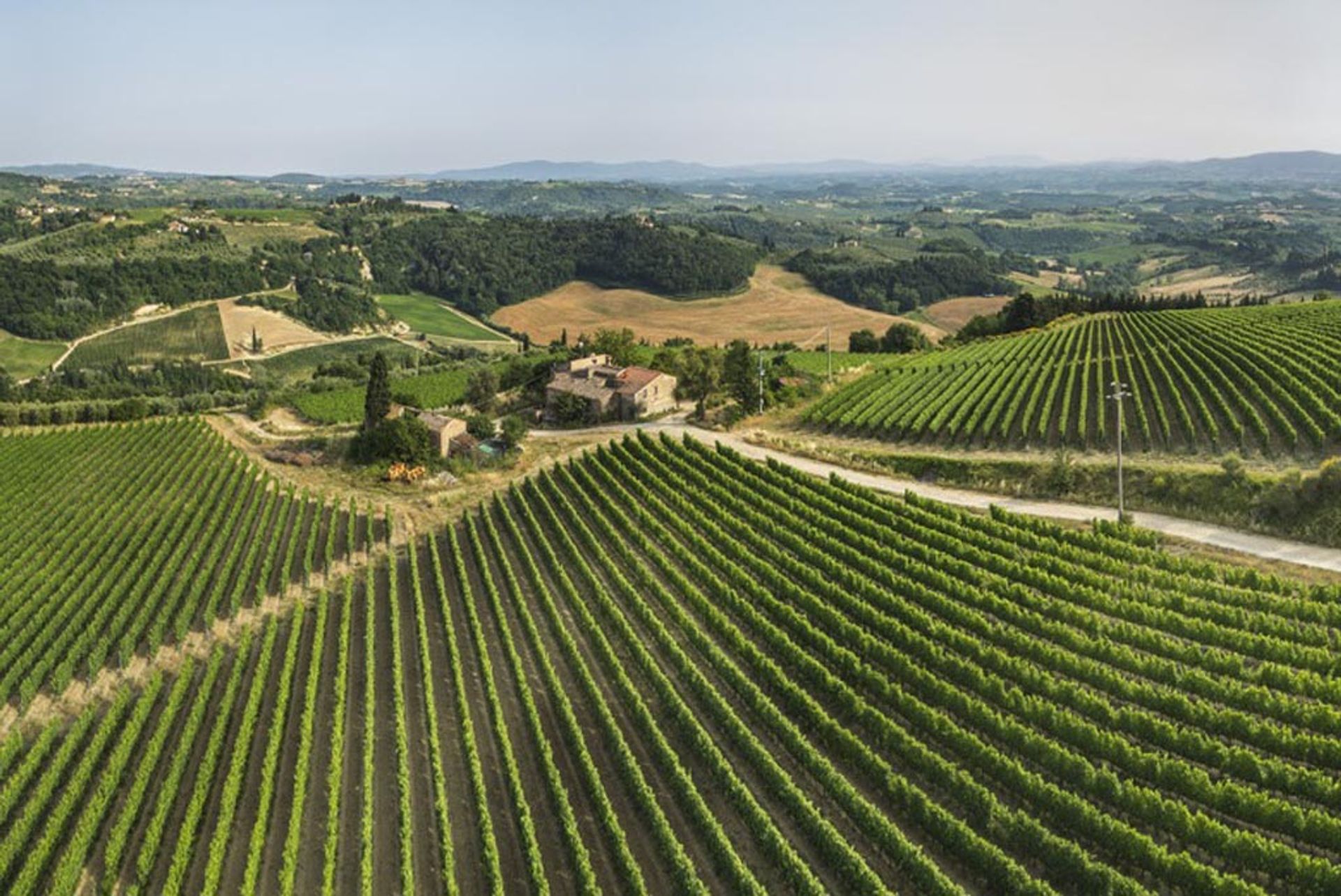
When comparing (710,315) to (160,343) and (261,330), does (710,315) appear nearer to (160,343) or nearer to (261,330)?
(261,330)

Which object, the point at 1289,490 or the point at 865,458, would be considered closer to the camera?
the point at 1289,490

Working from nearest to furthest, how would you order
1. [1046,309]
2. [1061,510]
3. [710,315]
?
[1061,510] < [1046,309] < [710,315]

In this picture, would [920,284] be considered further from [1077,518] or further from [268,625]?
[268,625]

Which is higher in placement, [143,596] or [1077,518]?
[1077,518]

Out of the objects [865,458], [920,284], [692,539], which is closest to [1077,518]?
[865,458]

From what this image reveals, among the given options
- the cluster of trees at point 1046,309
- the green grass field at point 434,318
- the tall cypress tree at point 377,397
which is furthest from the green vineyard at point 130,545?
the green grass field at point 434,318

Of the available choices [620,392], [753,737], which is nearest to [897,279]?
[620,392]

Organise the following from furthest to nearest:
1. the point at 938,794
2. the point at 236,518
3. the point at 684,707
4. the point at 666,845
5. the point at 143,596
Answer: the point at 236,518 < the point at 143,596 < the point at 684,707 < the point at 938,794 < the point at 666,845

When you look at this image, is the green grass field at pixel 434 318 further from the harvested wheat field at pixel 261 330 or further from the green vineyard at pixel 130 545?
the green vineyard at pixel 130 545
